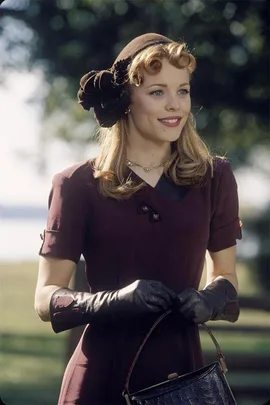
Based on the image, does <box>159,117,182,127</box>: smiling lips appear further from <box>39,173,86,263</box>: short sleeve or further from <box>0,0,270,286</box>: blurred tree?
<box>0,0,270,286</box>: blurred tree

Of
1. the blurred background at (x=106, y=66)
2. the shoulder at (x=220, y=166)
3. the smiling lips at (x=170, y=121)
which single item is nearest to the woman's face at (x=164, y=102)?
the smiling lips at (x=170, y=121)

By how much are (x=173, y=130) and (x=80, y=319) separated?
1.80 ft

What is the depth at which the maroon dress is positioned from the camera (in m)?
2.49

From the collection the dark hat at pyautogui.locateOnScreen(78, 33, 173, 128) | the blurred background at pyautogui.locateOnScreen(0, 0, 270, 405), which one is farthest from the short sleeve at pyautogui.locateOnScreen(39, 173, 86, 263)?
the blurred background at pyautogui.locateOnScreen(0, 0, 270, 405)

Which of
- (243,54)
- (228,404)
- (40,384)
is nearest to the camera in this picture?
(228,404)

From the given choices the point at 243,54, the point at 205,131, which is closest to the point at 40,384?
the point at 205,131

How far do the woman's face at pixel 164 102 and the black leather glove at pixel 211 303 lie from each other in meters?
0.41

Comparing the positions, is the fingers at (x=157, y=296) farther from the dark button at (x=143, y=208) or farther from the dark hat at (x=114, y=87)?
the dark hat at (x=114, y=87)

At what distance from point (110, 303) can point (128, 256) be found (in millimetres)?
151

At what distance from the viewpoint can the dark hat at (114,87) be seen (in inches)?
103

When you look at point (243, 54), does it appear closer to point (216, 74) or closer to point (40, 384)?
point (216, 74)

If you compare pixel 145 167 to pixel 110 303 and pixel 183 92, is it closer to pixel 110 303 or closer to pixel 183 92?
pixel 183 92

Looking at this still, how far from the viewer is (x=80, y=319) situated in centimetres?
246

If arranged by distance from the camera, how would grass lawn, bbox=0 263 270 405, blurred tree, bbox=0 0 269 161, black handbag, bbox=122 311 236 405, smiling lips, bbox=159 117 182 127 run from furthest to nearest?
blurred tree, bbox=0 0 269 161 < grass lawn, bbox=0 263 270 405 < smiling lips, bbox=159 117 182 127 < black handbag, bbox=122 311 236 405
